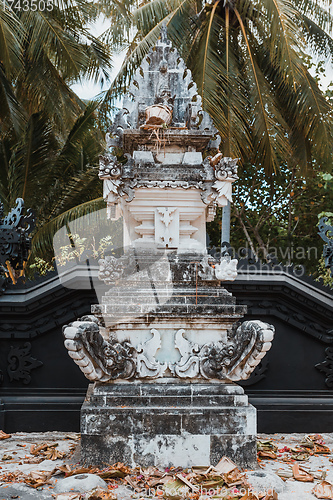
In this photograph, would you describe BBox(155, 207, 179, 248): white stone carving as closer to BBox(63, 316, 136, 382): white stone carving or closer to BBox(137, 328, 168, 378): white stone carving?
BBox(137, 328, 168, 378): white stone carving

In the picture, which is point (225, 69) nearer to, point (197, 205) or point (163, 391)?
point (197, 205)

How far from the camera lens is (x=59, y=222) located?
1219 centimetres

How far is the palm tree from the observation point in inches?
440

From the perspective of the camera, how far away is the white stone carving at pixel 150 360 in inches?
189

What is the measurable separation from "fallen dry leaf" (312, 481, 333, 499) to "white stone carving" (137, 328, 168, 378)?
164 centimetres

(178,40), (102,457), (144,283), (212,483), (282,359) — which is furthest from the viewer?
(178,40)

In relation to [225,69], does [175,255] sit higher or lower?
lower

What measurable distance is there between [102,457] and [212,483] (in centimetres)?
→ 104

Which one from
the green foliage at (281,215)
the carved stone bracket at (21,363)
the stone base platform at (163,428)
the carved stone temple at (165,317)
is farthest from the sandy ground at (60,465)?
the green foliage at (281,215)

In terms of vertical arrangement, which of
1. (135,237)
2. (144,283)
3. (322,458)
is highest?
(135,237)

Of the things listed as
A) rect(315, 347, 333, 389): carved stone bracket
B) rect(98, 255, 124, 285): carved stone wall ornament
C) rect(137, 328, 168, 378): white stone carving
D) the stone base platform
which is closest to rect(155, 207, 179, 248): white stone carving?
rect(98, 255, 124, 285): carved stone wall ornament

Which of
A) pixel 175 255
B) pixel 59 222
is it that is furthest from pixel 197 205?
pixel 59 222

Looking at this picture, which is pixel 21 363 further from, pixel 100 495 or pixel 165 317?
pixel 100 495

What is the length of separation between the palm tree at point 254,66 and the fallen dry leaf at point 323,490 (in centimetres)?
804
